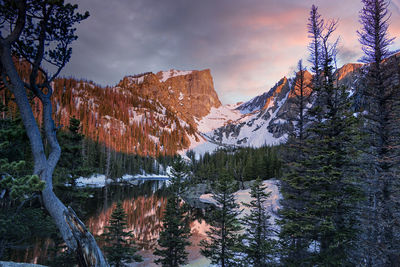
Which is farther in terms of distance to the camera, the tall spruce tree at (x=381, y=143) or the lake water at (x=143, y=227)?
the lake water at (x=143, y=227)

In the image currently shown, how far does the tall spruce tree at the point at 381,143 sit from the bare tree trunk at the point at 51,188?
9717 millimetres

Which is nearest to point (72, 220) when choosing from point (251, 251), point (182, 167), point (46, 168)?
point (46, 168)

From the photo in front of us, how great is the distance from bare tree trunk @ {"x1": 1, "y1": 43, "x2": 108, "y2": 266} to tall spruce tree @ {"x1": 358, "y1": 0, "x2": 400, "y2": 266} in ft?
31.9

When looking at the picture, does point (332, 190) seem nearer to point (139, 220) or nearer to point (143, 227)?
point (143, 227)

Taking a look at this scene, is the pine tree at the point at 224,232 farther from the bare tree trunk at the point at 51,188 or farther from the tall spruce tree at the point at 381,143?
the bare tree trunk at the point at 51,188

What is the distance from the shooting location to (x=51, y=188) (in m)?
4.42

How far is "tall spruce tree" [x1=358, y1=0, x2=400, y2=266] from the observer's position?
24.7ft

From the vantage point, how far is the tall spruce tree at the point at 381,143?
7.52 metres

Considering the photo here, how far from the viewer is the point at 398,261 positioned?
23.7 ft

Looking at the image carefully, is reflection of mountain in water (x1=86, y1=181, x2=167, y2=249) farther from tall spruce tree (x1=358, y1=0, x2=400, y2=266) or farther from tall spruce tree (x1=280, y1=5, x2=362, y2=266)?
tall spruce tree (x1=358, y1=0, x2=400, y2=266)

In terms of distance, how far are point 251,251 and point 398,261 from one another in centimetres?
631

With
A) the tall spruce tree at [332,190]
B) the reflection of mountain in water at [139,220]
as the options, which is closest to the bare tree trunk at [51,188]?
the tall spruce tree at [332,190]

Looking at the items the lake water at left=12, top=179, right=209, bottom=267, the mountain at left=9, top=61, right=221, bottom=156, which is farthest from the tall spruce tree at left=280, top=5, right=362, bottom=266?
the mountain at left=9, top=61, right=221, bottom=156

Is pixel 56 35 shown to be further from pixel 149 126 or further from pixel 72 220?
pixel 149 126
